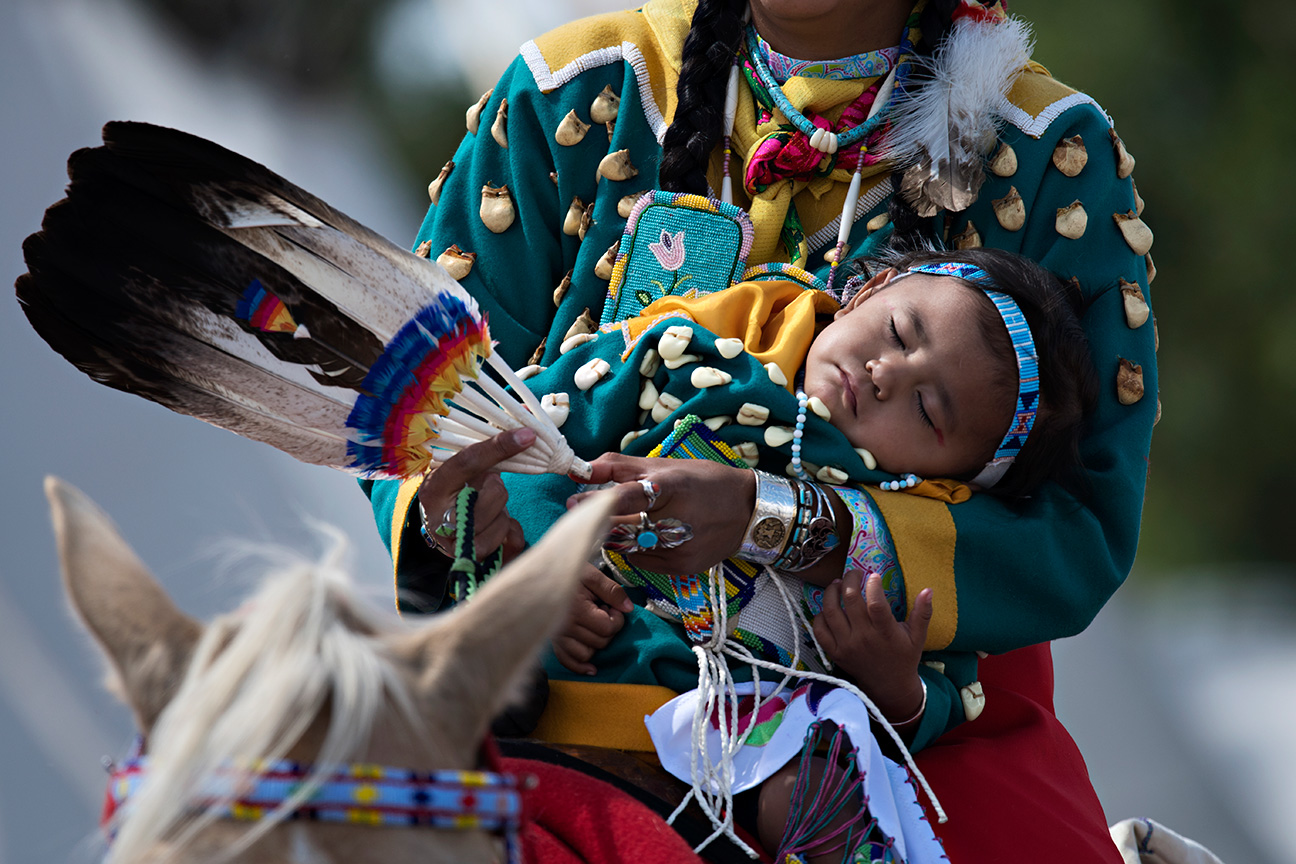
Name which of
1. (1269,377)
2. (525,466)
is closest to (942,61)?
(525,466)

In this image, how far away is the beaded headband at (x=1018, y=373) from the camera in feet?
5.78

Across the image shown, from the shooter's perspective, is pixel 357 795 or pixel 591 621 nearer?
pixel 357 795

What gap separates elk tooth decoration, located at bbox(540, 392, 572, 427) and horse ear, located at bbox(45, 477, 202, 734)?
82 cm

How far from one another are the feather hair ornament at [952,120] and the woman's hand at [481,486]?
0.91 metres

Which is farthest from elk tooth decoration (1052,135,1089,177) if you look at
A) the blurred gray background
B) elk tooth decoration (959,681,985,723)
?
the blurred gray background

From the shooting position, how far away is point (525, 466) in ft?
4.83

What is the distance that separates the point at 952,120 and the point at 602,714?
1.14 metres

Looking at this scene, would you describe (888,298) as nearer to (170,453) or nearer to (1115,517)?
(1115,517)

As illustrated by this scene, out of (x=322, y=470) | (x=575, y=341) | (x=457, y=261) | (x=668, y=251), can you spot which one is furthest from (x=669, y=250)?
(x=322, y=470)

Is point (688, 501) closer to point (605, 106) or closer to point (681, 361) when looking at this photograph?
point (681, 361)

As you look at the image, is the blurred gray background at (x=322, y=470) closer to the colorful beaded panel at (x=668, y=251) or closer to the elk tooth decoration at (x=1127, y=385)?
the colorful beaded panel at (x=668, y=251)

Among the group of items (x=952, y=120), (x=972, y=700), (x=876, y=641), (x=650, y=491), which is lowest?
(x=972, y=700)

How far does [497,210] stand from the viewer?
6.48 ft

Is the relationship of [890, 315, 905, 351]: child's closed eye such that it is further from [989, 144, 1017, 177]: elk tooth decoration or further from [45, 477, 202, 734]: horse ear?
[45, 477, 202, 734]: horse ear
